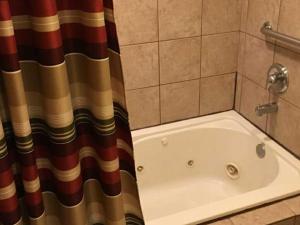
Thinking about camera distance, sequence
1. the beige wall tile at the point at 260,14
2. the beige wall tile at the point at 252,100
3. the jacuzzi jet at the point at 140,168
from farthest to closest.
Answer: the jacuzzi jet at the point at 140,168, the beige wall tile at the point at 252,100, the beige wall tile at the point at 260,14

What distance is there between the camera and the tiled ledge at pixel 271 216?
1.29 meters

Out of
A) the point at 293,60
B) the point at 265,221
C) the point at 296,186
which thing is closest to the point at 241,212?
the point at 265,221

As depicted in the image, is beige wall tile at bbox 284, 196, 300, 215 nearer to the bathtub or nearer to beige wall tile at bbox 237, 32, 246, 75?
the bathtub

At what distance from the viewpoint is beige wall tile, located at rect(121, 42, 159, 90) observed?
174cm

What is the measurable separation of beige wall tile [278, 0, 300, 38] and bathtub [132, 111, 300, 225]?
1.79ft

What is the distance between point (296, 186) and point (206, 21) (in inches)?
35.3

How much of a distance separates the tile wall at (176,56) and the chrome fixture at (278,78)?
324 mm

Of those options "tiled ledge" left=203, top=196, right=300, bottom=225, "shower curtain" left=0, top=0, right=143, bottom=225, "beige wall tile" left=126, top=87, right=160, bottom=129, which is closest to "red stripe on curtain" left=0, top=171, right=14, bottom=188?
"shower curtain" left=0, top=0, right=143, bottom=225

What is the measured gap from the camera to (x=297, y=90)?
1577 millimetres

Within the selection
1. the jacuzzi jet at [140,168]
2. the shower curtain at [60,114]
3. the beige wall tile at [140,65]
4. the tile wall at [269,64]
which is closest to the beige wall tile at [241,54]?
the tile wall at [269,64]

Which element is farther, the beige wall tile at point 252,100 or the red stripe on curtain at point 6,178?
the beige wall tile at point 252,100

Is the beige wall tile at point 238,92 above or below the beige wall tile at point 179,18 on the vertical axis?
below

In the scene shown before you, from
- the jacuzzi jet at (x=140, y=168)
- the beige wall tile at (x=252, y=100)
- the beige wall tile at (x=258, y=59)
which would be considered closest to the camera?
the beige wall tile at (x=258, y=59)

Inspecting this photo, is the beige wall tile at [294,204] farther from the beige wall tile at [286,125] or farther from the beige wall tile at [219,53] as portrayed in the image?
the beige wall tile at [219,53]
